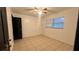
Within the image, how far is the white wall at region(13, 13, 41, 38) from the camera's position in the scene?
3.47 feet

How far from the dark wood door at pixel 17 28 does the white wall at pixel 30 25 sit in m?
0.06

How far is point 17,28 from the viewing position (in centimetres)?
104

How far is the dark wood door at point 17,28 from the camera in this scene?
1.01 metres

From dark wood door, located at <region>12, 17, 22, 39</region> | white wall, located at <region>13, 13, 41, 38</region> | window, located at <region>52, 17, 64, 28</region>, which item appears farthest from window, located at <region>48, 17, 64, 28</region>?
dark wood door, located at <region>12, 17, 22, 39</region>

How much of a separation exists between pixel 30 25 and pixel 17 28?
0.76 ft

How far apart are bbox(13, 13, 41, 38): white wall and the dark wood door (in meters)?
0.06

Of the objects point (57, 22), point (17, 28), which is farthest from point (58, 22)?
point (17, 28)

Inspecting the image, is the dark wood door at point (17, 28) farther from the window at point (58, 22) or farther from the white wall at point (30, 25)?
the window at point (58, 22)

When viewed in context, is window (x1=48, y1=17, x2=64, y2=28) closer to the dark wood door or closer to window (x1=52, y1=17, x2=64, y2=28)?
window (x1=52, y1=17, x2=64, y2=28)

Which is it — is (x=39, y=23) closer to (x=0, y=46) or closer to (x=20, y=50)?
(x=20, y=50)

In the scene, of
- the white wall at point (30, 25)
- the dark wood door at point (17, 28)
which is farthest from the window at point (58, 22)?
the dark wood door at point (17, 28)

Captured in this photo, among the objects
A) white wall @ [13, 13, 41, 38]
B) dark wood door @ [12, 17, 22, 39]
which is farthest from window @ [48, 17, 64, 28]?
dark wood door @ [12, 17, 22, 39]

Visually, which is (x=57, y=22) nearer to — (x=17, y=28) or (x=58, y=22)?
(x=58, y=22)

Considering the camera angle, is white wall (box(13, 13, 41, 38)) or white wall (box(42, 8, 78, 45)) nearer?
white wall (box(42, 8, 78, 45))
